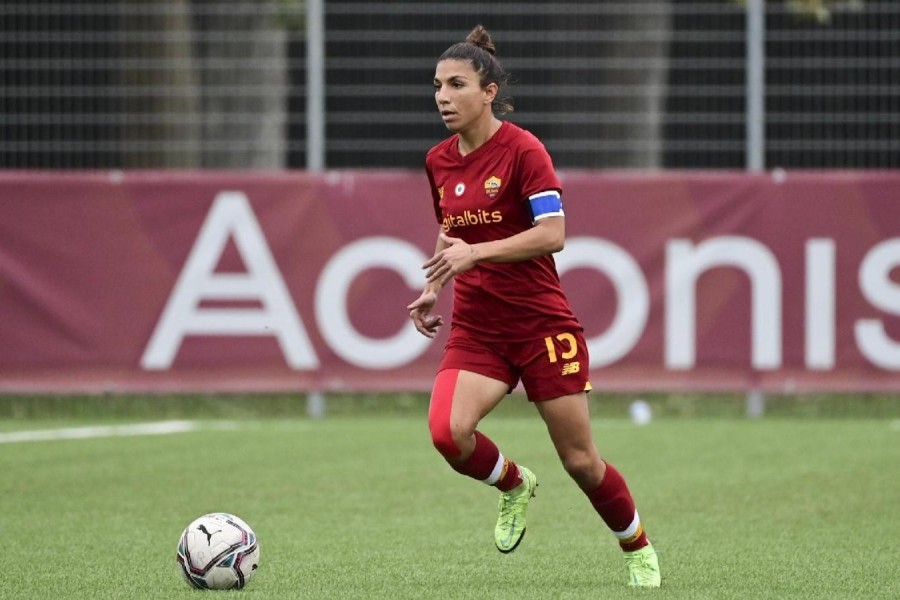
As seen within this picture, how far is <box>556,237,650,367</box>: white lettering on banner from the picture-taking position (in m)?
14.6

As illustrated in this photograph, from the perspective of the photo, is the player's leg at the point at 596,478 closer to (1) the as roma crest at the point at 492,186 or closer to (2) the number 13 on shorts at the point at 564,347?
(2) the number 13 on shorts at the point at 564,347

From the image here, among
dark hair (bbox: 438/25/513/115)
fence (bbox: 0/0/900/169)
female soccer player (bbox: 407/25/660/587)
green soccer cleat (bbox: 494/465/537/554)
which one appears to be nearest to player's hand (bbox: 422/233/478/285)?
female soccer player (bbox: 407/25/660/587)

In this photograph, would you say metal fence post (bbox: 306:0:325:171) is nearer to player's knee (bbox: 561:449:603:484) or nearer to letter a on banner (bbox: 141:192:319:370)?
letter a on banner (bbox: 141:192:319:370)

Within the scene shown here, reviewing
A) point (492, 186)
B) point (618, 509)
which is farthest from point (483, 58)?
point (618, 509)

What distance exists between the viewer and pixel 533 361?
7.04 m

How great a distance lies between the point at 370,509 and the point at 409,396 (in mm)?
7573

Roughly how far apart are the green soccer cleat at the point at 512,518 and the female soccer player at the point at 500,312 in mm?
245

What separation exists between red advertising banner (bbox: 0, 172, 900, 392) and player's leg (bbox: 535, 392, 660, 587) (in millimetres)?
7435

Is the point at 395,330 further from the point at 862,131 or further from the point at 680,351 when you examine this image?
the point at 862,131

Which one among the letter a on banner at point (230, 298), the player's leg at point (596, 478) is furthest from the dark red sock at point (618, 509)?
the letter a on banner at point (230, 298)

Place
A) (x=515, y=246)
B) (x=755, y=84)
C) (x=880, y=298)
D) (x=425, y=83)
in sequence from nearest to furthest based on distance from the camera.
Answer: (x=515, y=246) → (x=880, y=298) → (x=755, y=84) → (x=425, y=83)

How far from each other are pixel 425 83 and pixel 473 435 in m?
8.93

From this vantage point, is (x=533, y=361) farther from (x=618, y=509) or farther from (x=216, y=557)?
(x=216, y=557)

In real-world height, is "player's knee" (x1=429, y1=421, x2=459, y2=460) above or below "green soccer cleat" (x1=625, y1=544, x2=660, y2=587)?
above
